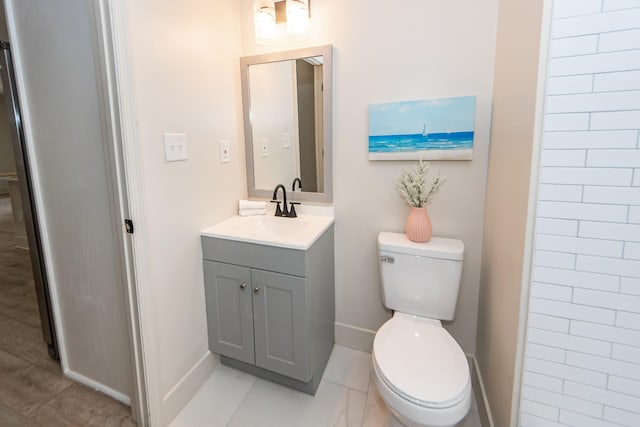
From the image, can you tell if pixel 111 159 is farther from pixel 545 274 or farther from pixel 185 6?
pixel 545 274

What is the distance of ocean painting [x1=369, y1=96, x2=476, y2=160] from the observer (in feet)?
4.75

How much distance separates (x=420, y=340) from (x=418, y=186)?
0.72m

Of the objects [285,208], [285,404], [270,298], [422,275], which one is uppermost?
[285,208]

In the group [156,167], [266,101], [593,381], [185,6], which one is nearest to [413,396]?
A: [593,381]

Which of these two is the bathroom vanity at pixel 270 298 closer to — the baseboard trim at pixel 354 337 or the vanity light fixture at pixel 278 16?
the baseboard trim at pixel 354 337

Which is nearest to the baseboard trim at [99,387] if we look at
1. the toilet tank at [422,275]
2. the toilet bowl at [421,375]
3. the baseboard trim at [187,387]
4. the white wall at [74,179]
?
the white wall at [74,179]

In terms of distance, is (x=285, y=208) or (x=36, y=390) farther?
(x=285, y=208)

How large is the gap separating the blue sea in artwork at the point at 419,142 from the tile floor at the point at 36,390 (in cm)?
184

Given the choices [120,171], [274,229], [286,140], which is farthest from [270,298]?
[286,140]

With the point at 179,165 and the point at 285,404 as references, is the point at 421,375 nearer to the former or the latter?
the point at 285,404

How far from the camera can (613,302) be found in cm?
87

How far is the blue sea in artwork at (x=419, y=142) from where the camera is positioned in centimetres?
146

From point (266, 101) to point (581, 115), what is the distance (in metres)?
1.54

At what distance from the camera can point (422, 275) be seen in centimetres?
145
